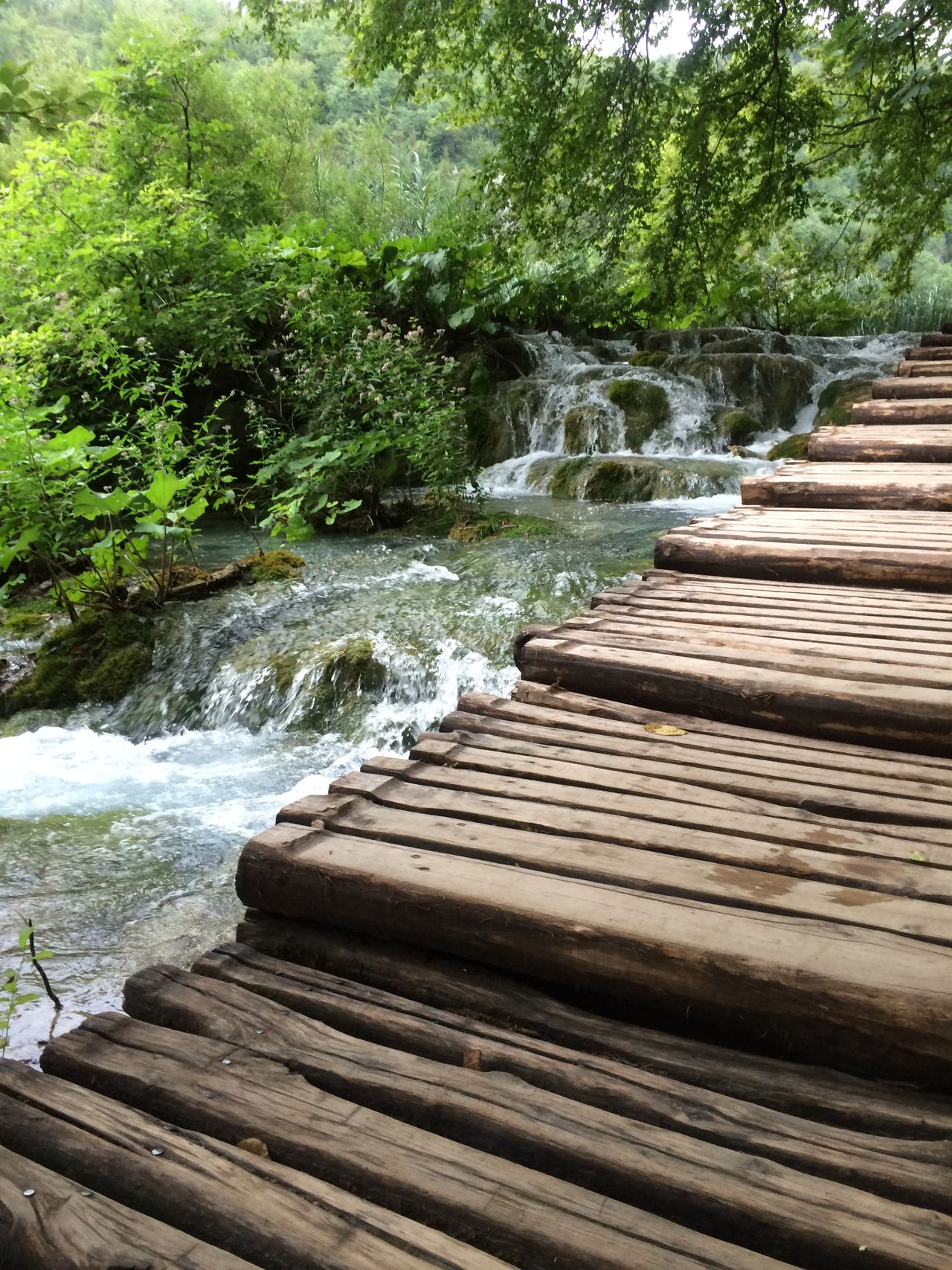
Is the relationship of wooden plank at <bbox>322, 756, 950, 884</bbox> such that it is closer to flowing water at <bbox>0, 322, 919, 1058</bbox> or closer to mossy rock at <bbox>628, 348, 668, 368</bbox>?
flowing water at <bbox>0, 322, 919, 1058</bbox>

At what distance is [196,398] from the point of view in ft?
38.7

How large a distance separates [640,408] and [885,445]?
245 inches

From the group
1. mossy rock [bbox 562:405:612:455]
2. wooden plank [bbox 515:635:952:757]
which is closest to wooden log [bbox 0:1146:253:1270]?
wooden plank [bbox 515:635:952:757]

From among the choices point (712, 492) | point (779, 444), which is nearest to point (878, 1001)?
point (712, 492)

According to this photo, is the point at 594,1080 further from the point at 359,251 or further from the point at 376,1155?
the point at 359,251

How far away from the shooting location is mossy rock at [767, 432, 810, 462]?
10.1 m

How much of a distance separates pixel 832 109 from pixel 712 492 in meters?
4.40

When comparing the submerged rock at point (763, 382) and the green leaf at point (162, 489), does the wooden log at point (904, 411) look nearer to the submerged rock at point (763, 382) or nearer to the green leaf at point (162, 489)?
the submerged rock at point (763, 382)

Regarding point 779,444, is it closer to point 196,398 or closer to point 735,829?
point 196,398

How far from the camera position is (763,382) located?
12273 mm

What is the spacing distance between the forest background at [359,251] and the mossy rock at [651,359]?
1024mm

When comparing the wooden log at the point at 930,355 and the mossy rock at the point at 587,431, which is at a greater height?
the wooden log at the point at 930,355

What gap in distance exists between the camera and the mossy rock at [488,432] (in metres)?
12.2

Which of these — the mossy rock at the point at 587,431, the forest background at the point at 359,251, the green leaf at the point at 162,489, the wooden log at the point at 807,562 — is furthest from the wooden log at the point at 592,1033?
the mossy rock at the point at 587,431
